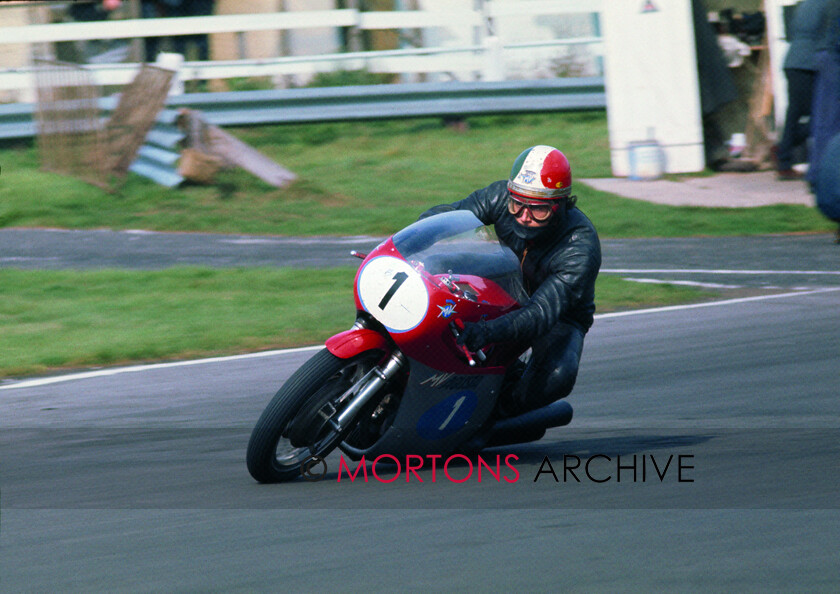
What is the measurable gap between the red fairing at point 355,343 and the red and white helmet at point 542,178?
912 millimetres

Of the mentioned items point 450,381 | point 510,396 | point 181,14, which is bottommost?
point 510,396

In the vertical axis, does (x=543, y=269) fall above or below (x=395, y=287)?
below

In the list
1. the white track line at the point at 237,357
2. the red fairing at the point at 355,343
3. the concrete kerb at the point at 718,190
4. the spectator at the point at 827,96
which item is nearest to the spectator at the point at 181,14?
the concrete kerb at the point at 718,190

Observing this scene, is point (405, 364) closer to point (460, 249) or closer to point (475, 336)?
point (475, 336)

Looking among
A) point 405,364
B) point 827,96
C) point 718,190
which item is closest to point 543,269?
point 405,364

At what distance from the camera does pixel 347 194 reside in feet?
48.8

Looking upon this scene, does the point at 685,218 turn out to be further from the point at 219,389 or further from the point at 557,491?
the point at 557,491

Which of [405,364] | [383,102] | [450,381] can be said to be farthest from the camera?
[383,102]

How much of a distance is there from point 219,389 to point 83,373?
1.16 meters

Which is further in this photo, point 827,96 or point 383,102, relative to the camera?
point 383,102

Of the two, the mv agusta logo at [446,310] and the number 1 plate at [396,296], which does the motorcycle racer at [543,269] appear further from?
the number 1 plate at [396,296]

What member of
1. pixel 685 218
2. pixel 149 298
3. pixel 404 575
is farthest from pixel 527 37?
pixel 404 575

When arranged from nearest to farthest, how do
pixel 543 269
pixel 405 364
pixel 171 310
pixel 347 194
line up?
pixel 405 364
pixel 543 269
pixel 171 310
pixel 347 194

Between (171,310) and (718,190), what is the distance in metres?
8.13
